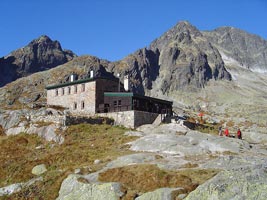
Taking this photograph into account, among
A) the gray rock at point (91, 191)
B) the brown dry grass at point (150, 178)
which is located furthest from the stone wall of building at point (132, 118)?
the gray rock at point (91, 191)

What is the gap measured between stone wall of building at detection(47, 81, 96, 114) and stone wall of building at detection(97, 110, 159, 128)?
6.12 metres

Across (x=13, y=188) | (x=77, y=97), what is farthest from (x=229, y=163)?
(x=77, y=97)

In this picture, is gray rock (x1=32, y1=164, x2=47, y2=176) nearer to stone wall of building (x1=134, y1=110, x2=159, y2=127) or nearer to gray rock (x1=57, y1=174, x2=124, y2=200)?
gray rock (x1=57, y1=174, x2=124, y2=200)

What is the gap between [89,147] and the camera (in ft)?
136

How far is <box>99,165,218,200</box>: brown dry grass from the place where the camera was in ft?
73.5

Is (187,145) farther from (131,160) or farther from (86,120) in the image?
(86,120)

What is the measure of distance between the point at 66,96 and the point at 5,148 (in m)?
22.9

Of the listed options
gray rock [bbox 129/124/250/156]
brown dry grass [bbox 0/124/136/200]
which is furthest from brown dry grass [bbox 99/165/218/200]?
gray rock [bbox 129/124/250/156]

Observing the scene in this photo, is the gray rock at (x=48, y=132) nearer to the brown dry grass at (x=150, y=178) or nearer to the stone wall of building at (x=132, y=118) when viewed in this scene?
the stone wall of building at (x=132, y=118)

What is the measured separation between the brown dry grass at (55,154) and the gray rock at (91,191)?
6.38 ft

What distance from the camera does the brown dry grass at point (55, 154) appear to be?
1088 inches

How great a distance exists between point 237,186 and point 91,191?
9440 millimetres

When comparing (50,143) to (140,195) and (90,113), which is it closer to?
(90,113)

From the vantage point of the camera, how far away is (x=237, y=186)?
16.5 meters
